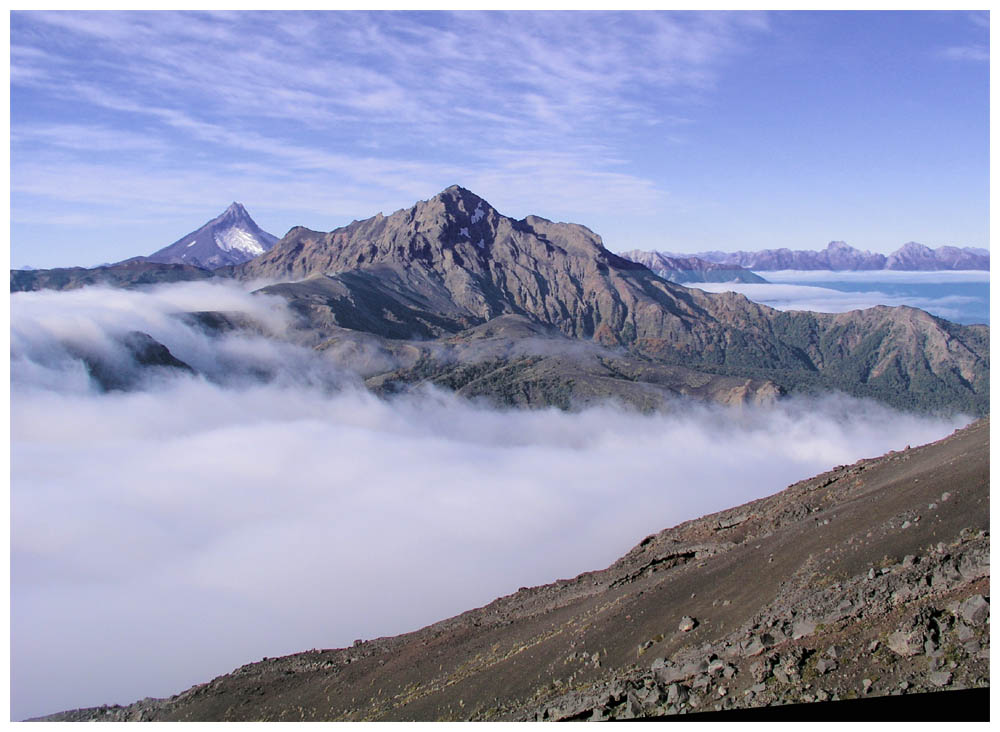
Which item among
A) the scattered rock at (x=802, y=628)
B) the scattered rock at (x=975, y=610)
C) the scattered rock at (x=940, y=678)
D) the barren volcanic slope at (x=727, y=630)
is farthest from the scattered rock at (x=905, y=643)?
the scattered rock at (x=802, y=628)

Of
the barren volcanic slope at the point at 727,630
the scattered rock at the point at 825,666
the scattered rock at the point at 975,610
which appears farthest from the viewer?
the barren volcanic slope at the point at 727,630

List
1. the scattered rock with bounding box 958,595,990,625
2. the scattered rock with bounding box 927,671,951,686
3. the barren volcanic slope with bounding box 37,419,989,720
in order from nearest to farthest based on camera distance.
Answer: the scattered rock with bounding box 927,671,951,686
the scattered rock with bounding box 958,595,990,625
the barren volcanic slope with bounding box 37,419,989,720

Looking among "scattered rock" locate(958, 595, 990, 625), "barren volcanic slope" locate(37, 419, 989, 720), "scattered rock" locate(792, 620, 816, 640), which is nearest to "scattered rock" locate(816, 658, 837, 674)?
"barren volcanic slope" locate(37, 419, 989, 720)

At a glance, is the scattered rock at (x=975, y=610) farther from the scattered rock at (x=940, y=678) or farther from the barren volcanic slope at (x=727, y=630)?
the scattered rock at (x=940, y=678)

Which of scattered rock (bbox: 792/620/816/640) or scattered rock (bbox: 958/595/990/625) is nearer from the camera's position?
→ scattered rock (bbox: 958/595/990/625)

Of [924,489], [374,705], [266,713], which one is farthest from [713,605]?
[266,713]

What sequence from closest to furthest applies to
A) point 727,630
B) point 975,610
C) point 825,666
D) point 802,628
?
point 975,610
point 825,666
point 802,628
point 727,630

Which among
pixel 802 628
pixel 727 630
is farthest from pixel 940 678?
pixel 727 630

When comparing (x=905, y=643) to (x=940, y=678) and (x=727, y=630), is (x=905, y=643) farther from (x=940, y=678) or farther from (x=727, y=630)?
(x=727, y=630)

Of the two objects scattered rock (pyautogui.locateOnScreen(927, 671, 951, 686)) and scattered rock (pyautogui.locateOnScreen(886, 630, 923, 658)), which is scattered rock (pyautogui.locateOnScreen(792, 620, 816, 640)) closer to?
scattered rock (pyautogui.locateOnScreen(886, 630, 923, 658))
